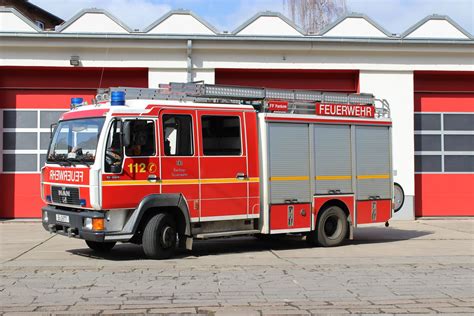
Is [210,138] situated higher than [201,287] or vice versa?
[210,138]

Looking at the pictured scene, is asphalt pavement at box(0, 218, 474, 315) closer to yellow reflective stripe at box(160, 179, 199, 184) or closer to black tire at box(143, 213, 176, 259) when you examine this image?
black tire at box(143, 213, 176, 259)

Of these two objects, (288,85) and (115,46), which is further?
(288,85)

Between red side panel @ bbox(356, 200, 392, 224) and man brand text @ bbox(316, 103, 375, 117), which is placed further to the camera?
red side panel @ bbox(356, 200, 392, 224)

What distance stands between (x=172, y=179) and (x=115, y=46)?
8175 millimetres

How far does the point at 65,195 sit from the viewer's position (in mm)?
10062

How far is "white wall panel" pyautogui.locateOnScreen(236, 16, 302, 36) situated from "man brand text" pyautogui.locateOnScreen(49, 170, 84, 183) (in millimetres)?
8904

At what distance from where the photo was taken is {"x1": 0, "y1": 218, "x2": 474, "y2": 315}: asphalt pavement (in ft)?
22.5

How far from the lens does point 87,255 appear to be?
35.6ft

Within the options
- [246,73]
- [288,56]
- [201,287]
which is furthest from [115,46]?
[201,287]

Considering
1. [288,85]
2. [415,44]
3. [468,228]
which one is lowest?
[468,228]

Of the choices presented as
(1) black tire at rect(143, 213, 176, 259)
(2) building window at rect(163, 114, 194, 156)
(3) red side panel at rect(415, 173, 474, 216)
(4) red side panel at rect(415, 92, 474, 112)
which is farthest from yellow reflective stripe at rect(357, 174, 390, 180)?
(4) red side panel at rect(415, 92, 474, 112)

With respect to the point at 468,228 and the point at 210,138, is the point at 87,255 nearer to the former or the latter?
the point at 210,138

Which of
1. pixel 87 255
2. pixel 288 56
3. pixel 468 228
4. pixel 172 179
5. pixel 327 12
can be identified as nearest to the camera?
pixel 172 179

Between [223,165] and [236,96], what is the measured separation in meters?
1.39
